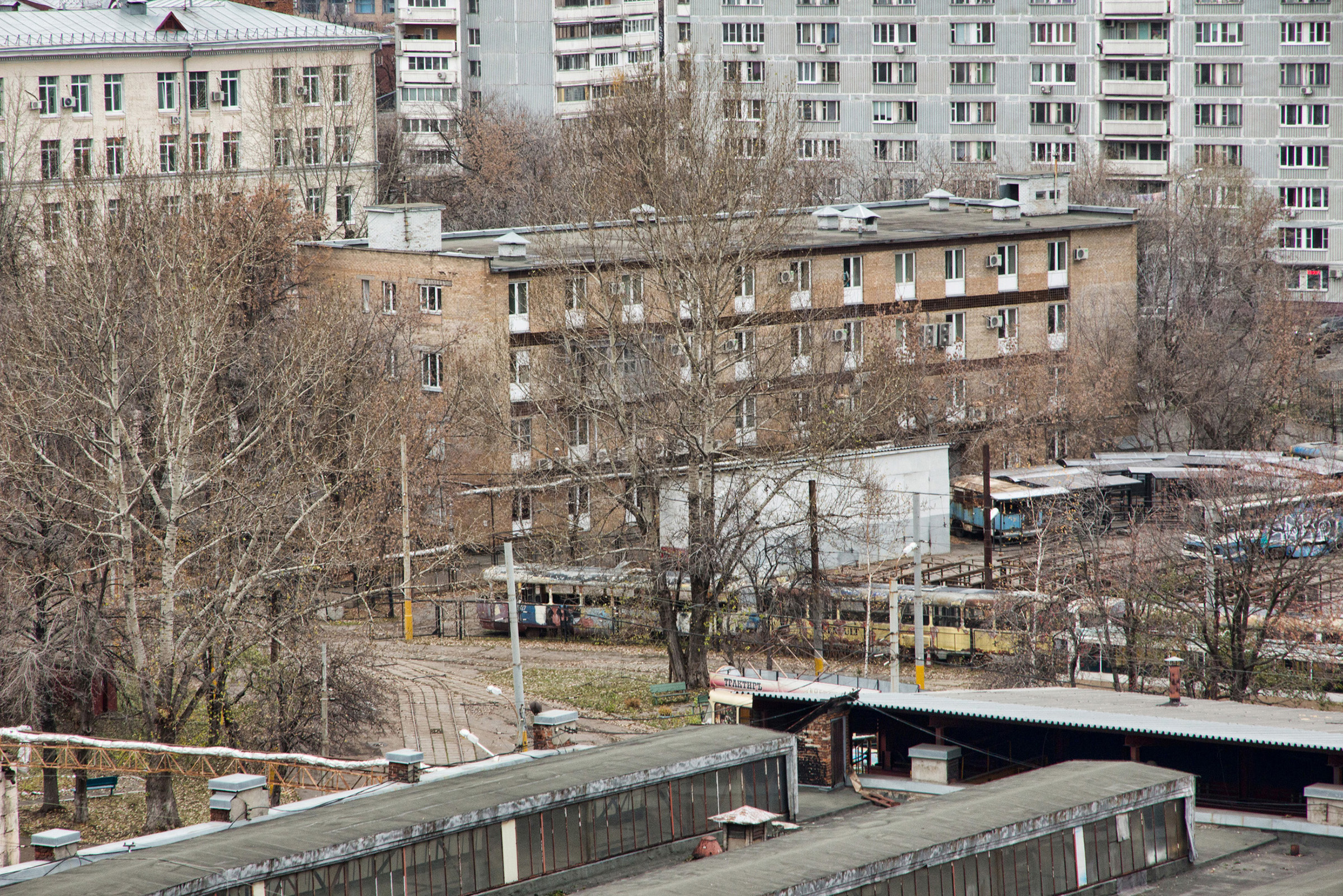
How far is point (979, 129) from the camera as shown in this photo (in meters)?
81.6

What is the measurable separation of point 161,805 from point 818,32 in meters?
64.5

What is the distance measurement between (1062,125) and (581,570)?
47087 millimetres

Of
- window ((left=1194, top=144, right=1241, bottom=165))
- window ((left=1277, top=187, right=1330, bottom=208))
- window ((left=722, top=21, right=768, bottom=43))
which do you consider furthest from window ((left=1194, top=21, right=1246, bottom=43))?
window ((left=722, top=21, right=768, bottom=43))

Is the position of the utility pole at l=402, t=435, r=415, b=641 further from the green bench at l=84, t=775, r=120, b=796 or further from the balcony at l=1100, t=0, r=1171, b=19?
the balcony at l=1100, t=0, r=1171, b=19

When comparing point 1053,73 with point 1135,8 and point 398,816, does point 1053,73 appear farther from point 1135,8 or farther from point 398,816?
point 398,816

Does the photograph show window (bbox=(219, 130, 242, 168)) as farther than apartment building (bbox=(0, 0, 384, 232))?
Yes

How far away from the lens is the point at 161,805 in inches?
1065

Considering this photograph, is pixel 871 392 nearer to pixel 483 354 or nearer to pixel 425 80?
pixel 483 354

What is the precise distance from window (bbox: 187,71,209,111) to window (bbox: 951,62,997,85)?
35.9 meters

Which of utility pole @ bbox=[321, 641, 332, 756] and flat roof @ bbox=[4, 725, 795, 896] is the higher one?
flat roof @ bbox=[4, 725, 795, 896]

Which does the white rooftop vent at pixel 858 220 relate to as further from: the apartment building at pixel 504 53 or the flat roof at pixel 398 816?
the apartment building at pixel 504 53

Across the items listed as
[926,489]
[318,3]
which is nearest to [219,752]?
[926,489]

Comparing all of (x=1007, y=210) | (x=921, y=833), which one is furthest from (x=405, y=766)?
(x=1007, y=210)

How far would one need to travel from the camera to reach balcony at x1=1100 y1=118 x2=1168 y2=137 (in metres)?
76.6
